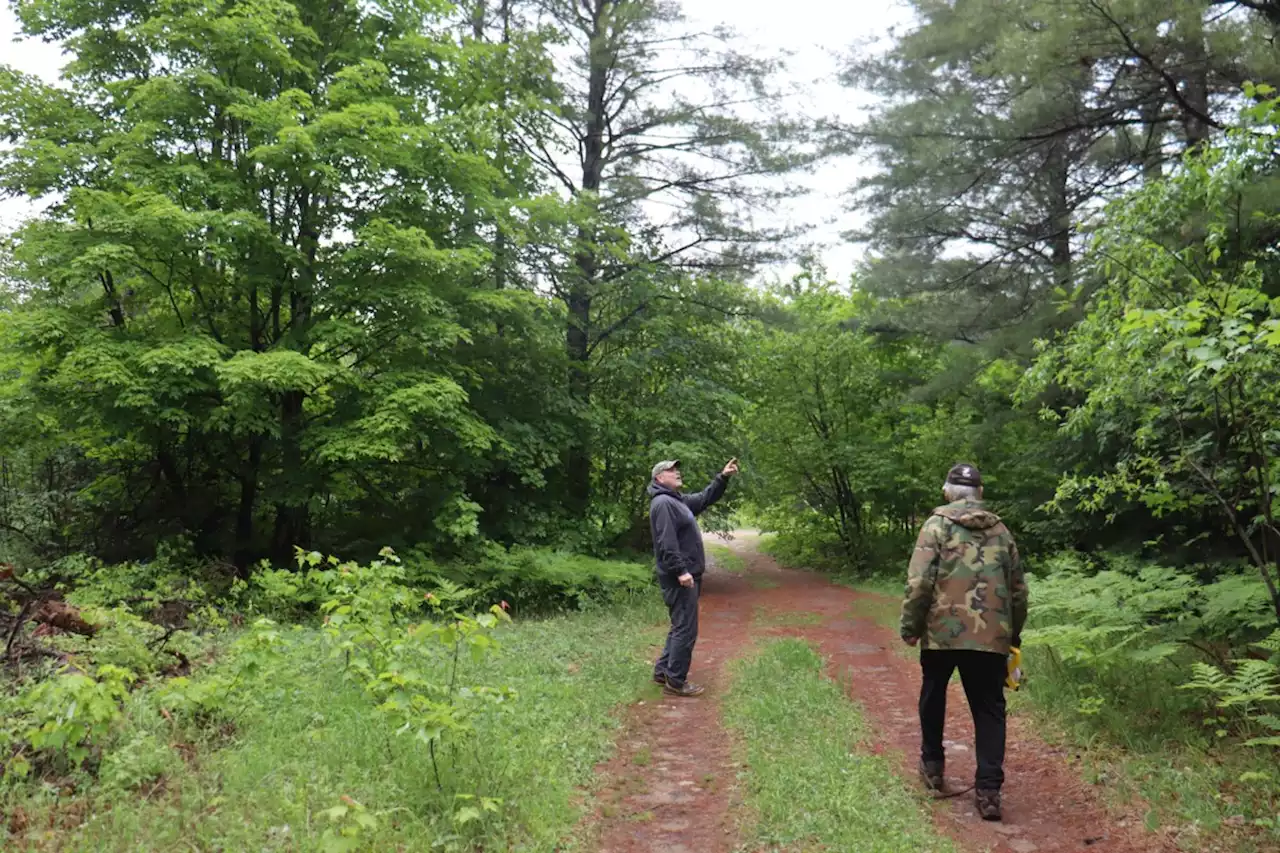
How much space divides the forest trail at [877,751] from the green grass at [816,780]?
130 millimetres

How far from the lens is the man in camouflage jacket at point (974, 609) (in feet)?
12.2

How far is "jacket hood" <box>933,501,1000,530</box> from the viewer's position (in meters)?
3.82

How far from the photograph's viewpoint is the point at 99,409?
8859 mm

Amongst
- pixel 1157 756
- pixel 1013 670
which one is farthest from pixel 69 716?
pixel 1157 756

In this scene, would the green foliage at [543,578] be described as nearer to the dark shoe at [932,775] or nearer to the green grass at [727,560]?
the dark shoe at [932,775]

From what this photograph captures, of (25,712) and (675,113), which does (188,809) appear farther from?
(675,113)

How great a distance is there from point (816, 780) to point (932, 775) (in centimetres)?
63

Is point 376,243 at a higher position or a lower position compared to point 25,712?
higher

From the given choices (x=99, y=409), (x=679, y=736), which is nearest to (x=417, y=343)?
(x=99, y=409)

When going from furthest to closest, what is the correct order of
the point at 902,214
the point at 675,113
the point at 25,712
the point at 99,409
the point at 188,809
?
the point at 675,113, the point at 902,214, the point at 99,409, the point at 25,712, the point at 188,809

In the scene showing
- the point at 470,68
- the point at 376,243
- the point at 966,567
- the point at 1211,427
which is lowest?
the point at 966,567

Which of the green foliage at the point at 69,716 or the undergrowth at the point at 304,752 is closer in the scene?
the undergrowth at the point at 304,752

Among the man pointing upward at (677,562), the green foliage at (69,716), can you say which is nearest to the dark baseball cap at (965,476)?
the man pointing upward at (677,562)

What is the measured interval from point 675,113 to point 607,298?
3691mm
